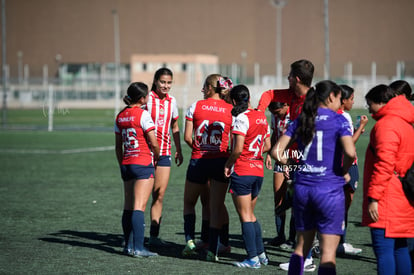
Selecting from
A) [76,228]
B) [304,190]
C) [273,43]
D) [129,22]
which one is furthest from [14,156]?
[129,22]

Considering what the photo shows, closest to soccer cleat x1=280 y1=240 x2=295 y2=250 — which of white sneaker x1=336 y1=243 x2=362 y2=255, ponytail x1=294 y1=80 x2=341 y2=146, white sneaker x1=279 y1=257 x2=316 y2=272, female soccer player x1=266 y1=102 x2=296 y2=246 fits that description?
female soccer player x1=266 y1=102 x2=296 y2=246

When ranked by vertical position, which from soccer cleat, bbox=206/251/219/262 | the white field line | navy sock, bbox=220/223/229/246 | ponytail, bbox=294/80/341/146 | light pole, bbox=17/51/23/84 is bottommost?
soccer cleat, bbox=206/251/219/262

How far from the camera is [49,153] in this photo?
1969cm

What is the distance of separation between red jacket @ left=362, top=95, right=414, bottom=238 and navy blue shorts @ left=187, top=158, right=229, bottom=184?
7.26 feet

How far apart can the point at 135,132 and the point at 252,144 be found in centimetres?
138

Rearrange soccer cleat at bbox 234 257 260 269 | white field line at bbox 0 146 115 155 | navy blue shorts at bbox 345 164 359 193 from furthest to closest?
white field line at bbox 0 146 115 155 → navy blue shorts at bbox 345 164 359 193 → soccer cleat at bbox 234 257 260 269

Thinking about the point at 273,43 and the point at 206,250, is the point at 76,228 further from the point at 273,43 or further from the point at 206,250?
the point at 273,43

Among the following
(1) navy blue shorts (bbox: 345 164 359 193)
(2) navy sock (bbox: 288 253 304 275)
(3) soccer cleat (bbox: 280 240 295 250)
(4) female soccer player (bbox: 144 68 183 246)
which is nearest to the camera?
(2) navy sock (bbox: 288 253 304 275)

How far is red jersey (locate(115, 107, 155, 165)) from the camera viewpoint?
7.29 metres

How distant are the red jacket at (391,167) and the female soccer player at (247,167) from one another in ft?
5.38

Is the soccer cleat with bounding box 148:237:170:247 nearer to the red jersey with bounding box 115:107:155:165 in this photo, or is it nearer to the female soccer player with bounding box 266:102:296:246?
the red jersey with bounding box 115:107:155:165

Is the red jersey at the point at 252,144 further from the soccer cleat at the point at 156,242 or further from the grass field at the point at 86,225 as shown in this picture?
the soccer cleat at the point at 156,242

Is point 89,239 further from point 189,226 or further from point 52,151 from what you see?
point 52,151

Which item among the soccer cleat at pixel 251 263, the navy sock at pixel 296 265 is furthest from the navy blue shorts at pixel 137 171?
the navy sock at pixel 296 265
